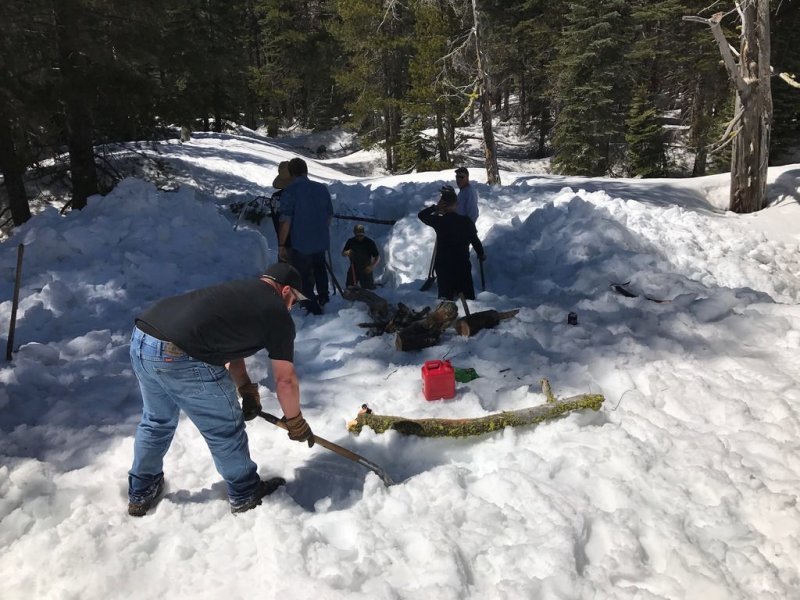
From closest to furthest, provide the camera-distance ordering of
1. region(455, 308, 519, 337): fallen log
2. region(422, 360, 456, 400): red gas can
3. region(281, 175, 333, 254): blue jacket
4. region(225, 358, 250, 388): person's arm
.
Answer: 1. region(225, 358, 250, 388): person's arm
2. region(422, 360, 456, 400): red gas can
3. region(455, 308, 519, 337): fallen log
4. region(281, 175, 333, 254): blue jacket

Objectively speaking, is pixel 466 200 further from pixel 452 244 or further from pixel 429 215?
pixel 452 244

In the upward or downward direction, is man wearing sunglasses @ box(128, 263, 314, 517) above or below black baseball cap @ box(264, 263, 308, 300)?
below

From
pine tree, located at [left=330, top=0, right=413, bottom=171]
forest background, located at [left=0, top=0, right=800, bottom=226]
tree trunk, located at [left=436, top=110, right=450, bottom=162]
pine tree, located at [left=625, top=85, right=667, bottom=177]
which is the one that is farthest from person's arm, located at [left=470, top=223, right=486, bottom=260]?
tree trunk, located at [left=436, top=110, right=450, bottom=162]

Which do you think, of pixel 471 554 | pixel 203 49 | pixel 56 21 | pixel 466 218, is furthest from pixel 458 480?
pixel 203 49

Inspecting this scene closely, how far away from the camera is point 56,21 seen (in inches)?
397

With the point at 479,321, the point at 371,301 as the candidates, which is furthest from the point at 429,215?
the point at 479,321

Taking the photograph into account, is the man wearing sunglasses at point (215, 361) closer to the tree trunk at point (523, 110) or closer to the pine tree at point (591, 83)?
the pine tree at point (591, 83)

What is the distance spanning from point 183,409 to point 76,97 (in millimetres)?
9509

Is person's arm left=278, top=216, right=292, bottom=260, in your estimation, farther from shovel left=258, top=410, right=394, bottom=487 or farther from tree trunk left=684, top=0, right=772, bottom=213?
tree trunk left=684, top=0, right=772, bottom=213

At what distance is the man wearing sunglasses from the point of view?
311cm

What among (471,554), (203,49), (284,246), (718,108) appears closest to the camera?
(471,554)

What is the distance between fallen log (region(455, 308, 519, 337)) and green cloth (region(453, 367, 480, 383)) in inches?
32.8

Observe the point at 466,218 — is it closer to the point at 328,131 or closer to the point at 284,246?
the point at 284,246

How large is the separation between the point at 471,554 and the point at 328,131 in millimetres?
36134
